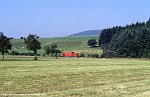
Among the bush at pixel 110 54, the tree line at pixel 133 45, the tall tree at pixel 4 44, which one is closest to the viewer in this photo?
the tall tree at pixel 4 44

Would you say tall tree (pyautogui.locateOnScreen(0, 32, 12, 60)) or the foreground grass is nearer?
the foreground grass

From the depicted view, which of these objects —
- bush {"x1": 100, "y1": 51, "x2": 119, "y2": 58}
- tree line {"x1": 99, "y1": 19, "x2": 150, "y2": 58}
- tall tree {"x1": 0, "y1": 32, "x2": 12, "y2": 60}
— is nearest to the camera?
tall tree {"x1": 0, "y1": 32, "x2": 12, "y2": 60}

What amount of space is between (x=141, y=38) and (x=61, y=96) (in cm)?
10805

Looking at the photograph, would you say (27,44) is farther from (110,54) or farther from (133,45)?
(133,45)

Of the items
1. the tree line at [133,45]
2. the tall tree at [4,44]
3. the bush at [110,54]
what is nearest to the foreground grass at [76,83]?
the tall tree at [4,44]

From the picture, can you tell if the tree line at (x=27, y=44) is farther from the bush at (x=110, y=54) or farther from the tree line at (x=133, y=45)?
the tree line at (x=133, y=45)

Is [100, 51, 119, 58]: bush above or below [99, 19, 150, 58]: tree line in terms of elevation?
below

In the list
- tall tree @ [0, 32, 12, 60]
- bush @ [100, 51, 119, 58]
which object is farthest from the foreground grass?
bush @ [100, 51, 119, 58]

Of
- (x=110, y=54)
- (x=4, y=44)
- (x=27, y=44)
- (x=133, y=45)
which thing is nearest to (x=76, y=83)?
(x=4, y=44)

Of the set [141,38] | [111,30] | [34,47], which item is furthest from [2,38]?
[111,30]

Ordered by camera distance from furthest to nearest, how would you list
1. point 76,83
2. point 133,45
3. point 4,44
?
point 133,45 < point 4,44 < point 76,83

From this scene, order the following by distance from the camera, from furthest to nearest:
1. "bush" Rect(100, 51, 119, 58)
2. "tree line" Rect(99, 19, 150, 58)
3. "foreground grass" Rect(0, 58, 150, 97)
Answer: "tree line" Rect(99, 19, 150, 58), "bush" Rect(100, 51, 119, 58), "foreground grass" Rect(0, 58, 150, 97)

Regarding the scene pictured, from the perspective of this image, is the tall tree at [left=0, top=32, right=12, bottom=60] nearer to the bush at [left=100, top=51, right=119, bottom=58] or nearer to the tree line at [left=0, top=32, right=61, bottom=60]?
the tree line at [left=0, top=32, right=61, bottom=60]

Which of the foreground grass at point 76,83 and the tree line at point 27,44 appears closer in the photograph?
the foreground grass at point 76,83
